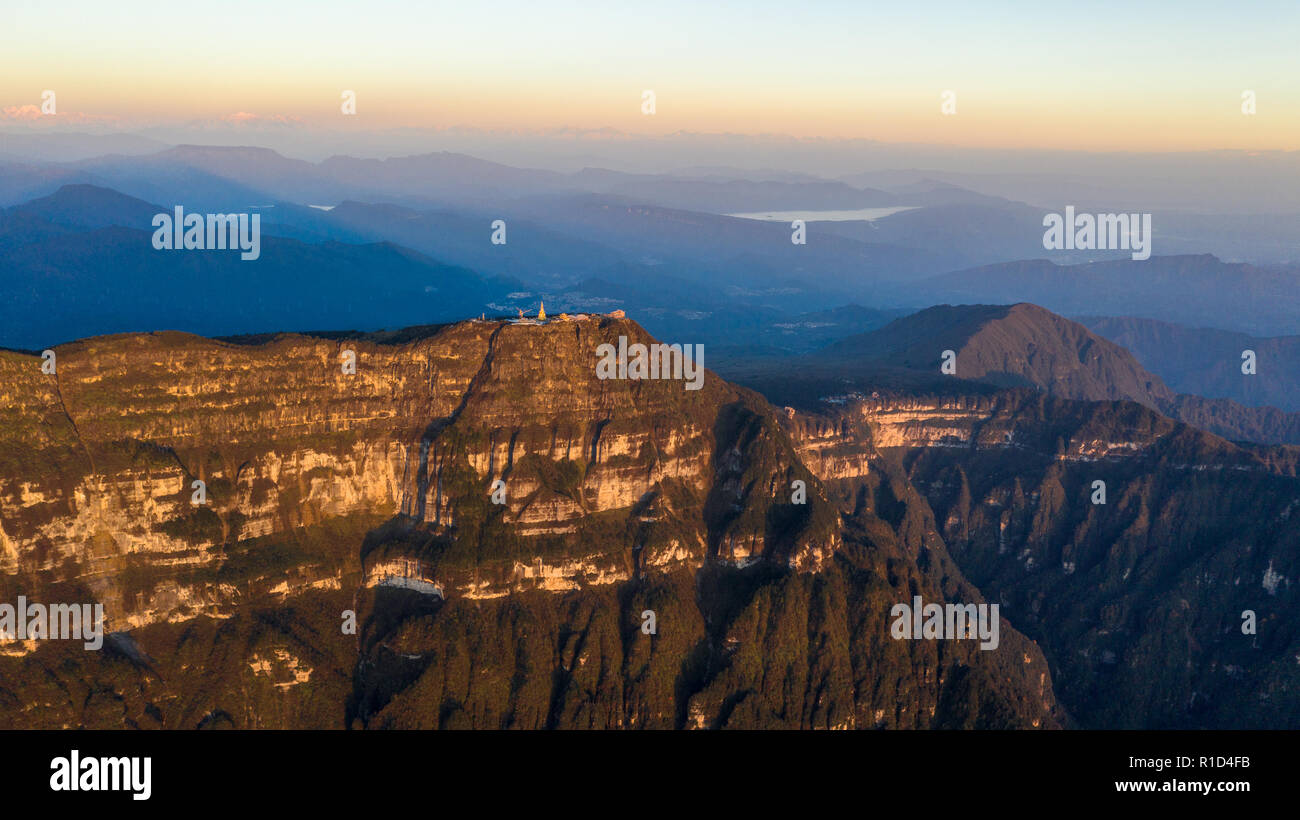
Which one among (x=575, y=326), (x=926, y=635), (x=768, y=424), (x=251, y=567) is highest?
(x=575, y=326)

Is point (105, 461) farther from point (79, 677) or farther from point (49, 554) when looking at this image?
point (79, 677)

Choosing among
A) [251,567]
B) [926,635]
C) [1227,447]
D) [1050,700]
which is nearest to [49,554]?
[251,567]

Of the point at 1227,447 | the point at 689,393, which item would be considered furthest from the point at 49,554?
the point at 1227,447

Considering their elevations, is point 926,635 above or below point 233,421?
below

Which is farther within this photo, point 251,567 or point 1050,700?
point 1050,700

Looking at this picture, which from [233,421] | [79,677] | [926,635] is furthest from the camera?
[926,635]

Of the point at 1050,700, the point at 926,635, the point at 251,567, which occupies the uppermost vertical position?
the point at 251,567

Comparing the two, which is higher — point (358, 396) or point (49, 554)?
point (358, 396)

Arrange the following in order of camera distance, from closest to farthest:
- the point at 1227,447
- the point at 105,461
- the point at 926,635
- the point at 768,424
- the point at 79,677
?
1. the point at 79,677
2. the point at 105,461
3. the point at 926,635
4. the point at 768,424
5. the point at 1227,447

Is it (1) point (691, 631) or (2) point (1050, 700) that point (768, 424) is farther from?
(2) point (1050, 700)
